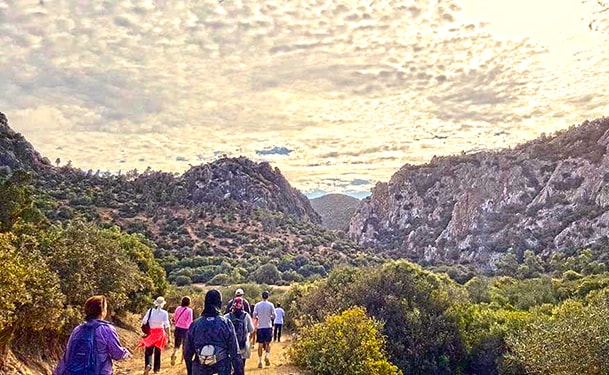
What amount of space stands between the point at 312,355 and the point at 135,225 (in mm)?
43618

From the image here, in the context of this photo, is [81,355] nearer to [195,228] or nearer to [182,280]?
[182,280]

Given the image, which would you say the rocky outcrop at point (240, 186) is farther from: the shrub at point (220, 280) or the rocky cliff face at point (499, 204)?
the shrub at point (220, 280)

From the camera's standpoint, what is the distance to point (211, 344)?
21.0ft

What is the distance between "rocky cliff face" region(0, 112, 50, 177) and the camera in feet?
173

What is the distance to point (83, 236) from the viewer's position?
1711 cm

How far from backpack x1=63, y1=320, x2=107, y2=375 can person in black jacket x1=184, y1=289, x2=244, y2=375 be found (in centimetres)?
126

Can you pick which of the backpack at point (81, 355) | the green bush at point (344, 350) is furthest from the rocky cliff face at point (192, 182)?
the backpack at point (81, 355)

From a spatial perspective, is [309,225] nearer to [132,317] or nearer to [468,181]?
[468,181]

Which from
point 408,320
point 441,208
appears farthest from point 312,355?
point 441,208

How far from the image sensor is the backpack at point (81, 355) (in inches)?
215

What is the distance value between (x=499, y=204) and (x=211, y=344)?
84.8 meters

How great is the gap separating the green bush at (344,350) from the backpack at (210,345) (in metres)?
6.82

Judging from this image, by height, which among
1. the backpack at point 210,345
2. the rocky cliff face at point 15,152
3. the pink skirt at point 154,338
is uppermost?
the rocky cliff face at point 15,152

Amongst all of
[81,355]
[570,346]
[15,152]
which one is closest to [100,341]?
[81,355]
